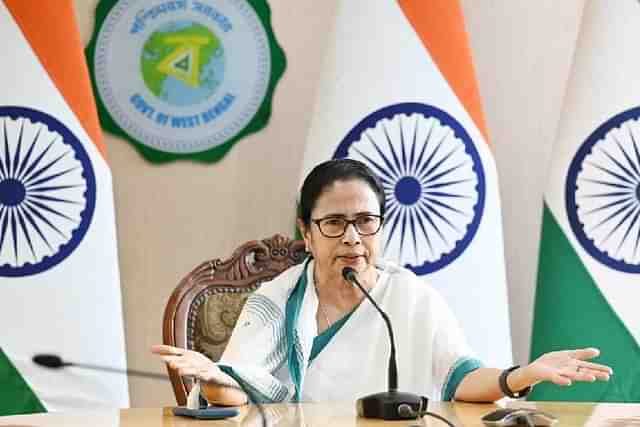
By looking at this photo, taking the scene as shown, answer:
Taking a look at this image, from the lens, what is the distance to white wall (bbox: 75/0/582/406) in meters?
3.85

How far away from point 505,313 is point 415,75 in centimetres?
82

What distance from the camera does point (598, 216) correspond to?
130 inches

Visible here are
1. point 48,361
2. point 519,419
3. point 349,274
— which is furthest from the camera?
point 349,274

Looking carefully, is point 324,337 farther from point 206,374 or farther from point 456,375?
point 206,374

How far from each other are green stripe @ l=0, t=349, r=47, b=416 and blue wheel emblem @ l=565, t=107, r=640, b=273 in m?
1.77

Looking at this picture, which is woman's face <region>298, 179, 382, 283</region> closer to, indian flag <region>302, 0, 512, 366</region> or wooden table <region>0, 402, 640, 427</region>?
wooden table <region>0, 402, 640, 427</region>

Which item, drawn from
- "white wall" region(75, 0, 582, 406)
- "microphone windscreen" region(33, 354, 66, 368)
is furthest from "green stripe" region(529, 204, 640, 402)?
"microphone windscreen" region(33, 354, 66, 368)

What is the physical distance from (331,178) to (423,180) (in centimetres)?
84

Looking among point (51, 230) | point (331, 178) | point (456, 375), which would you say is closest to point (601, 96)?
point (331, 178)


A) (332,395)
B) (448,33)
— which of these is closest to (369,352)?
(332,395)

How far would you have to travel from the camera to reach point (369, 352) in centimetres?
246

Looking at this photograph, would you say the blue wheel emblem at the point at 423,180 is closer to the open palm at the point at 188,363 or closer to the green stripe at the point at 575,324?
the green stripe at the point at 575,324

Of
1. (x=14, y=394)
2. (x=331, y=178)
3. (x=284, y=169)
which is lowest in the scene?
(x=14, y=394)

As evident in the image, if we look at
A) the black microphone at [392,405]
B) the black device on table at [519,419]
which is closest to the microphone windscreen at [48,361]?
the black microphone at [392,405]
